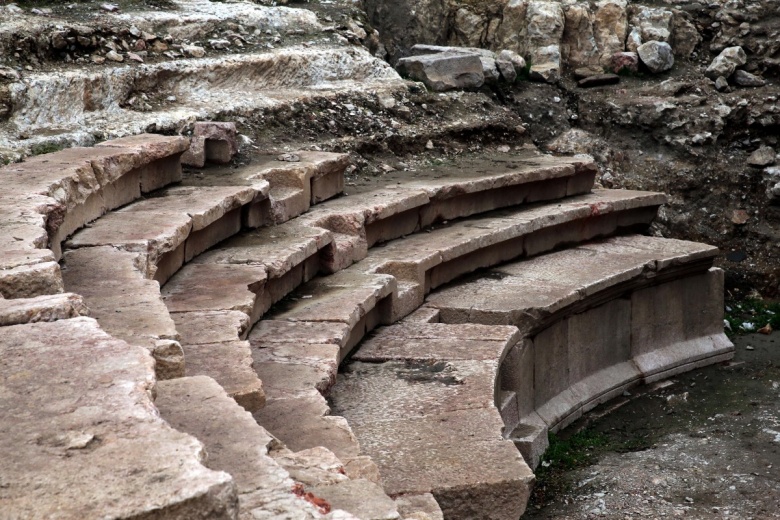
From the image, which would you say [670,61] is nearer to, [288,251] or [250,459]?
[288,251]

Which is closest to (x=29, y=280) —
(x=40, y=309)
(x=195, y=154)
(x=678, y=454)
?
(x=40, y=309)

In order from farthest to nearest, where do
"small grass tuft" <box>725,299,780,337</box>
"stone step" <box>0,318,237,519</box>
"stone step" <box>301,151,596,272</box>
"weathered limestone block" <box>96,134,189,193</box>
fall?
"small grass tuft" <box>725,299,780,337</box>, "stone step" <box>301,151,596,272</box>, "weathered limestone block" <box>96,134,189,193</box>, "stone step" <box>0,318,237,519</box>

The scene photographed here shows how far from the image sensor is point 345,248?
243 inches

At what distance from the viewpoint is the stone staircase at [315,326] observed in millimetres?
2371

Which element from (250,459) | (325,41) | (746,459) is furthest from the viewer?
(325,41)

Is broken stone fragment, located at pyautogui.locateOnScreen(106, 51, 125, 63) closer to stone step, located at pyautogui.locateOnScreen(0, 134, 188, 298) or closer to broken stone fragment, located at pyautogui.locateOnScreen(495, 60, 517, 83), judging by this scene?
stone step, located at pyautogui.locateOnScreen(0, 134, 188, 298)

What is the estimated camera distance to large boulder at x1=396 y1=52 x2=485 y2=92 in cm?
935

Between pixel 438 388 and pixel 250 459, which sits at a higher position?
pixel 250 459

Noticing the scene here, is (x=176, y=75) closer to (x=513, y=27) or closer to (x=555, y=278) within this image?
(x=555, y=278)

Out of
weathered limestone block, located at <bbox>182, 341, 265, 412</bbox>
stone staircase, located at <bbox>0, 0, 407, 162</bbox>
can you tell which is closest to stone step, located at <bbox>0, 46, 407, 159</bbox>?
stone staircase, located at <bbox>0, 0, 407, 162</bbox>

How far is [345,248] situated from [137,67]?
2.44 m

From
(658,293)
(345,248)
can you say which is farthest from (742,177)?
(345,248)

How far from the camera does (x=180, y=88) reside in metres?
7.74

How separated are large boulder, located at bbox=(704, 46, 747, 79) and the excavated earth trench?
0.71 feet
